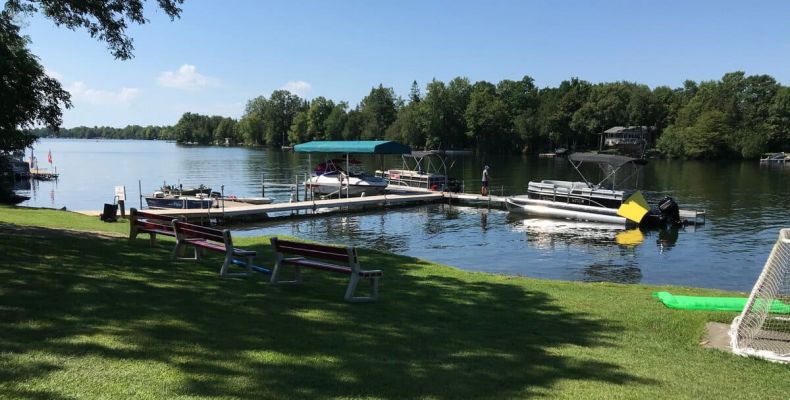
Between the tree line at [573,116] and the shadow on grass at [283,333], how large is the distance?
350 feet

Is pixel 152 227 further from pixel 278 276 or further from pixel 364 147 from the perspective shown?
pixel 364 147

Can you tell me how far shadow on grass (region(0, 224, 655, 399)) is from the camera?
518 centimetres

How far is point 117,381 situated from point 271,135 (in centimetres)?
18329

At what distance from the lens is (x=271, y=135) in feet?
600

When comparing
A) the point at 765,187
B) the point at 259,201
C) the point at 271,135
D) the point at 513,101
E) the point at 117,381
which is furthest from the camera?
the point at 271,135

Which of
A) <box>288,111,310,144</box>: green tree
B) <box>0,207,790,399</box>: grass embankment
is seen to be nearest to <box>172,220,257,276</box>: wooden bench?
<box>0,207,790,399</box>: grass embankment

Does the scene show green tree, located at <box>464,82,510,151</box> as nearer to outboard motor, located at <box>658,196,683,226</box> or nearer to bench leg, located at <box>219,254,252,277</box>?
outboard motor, located at <box>658,196,683,226</box>

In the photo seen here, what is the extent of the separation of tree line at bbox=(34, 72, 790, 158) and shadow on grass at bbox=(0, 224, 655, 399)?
106592 mm

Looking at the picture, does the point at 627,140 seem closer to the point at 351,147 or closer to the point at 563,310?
the point at 351,147

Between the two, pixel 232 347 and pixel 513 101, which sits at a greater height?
pixel 513 101

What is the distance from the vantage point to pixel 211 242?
11367 millimetres

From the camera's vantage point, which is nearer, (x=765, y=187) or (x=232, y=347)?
(x=232, y=347)

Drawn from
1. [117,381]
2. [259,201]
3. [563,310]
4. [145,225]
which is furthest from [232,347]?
[259,201]

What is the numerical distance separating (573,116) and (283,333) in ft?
403
